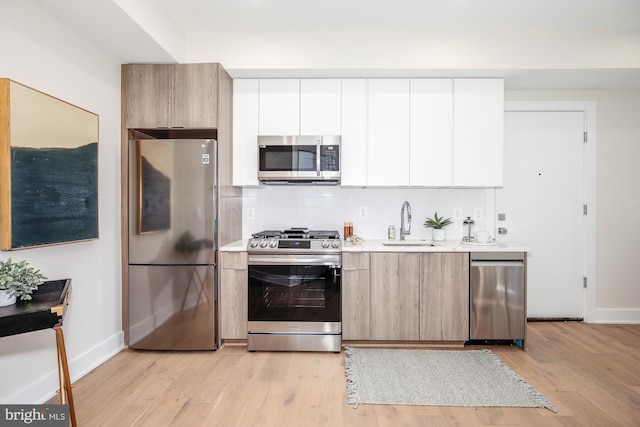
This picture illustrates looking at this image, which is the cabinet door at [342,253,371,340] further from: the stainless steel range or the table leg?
the table leg

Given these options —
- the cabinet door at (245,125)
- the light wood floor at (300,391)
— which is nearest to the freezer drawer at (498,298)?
the light wood floor at (300,391)

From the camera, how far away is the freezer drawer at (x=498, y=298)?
A: 2.90 meters

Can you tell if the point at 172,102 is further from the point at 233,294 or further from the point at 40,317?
the point at 40,317

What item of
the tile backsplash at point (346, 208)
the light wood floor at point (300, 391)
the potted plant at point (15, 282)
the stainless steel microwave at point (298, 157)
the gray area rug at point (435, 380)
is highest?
the stainless steel microwave at point (298, 157)

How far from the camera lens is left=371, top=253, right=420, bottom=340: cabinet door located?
2930 mm

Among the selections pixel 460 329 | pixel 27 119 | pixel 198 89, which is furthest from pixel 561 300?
pixel 27 119

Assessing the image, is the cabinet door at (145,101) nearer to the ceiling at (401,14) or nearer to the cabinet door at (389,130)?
the ceiling at (401,14)

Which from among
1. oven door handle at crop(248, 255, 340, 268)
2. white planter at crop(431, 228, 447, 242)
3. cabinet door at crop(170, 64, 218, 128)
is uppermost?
cabinet door at crop(170, 64, 218, 128)

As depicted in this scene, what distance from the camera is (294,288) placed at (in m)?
2.89

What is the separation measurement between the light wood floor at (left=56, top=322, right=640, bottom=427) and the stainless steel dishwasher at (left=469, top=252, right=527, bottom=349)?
0.22 m

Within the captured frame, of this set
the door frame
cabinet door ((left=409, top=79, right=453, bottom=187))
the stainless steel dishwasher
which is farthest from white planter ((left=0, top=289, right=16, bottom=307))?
the door frame

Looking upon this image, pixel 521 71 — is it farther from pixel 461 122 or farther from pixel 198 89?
pixel 198 89

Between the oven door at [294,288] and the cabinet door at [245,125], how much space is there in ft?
2.84

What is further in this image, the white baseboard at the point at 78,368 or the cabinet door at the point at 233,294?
the cabinet door at the point at 233,294
